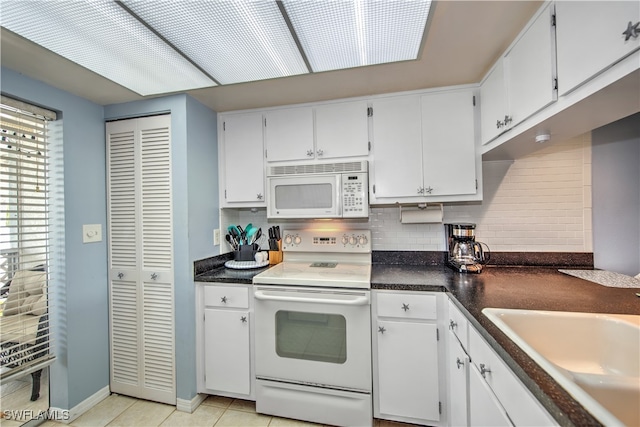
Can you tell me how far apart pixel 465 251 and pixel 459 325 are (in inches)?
29.3

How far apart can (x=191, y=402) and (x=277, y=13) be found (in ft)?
7.63

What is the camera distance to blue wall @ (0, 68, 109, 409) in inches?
67.6

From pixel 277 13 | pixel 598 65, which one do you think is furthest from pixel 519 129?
pixel 277 13

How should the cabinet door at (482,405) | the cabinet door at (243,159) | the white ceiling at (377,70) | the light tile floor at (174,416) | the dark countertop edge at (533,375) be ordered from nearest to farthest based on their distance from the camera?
1. the dark countertop edge at (533,375)
2. the cabinet door at (482,405)
3. the white ceiling at (377,70)
4. the light tile floor at (174,416)
5. the cabinet door at (243,159)

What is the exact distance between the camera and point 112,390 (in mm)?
1967

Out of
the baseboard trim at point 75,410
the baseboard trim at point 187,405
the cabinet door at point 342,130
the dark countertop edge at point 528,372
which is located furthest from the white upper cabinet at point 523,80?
the baseboard trim at point 75,410

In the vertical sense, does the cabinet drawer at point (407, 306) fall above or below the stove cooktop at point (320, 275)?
below

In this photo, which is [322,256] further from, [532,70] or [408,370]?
[532,70]

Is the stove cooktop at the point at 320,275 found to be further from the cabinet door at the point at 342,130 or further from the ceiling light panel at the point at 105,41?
the ceiling light panel at the point at 105,41

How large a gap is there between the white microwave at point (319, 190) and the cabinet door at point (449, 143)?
461mm

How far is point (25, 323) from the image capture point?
5.13ft

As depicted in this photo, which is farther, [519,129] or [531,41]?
[519,129]

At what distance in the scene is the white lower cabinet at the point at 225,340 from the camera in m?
1.81

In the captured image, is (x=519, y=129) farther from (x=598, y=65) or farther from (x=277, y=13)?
(x=277, y=13)
